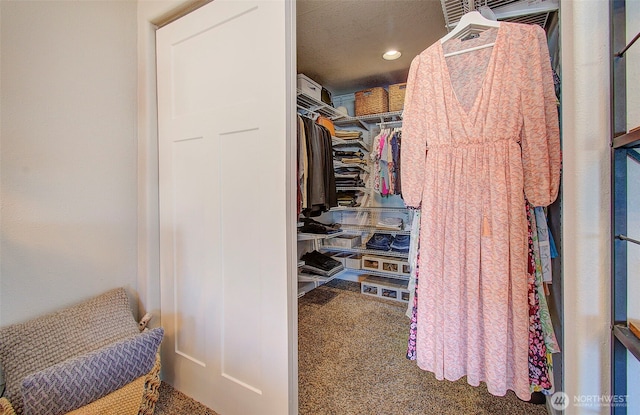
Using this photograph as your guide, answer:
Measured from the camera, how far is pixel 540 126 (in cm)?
81

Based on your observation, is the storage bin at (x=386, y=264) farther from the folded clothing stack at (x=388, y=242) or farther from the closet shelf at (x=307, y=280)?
the closet shelf at (x=307, y=280)

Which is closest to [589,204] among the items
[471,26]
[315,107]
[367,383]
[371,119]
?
[471,26]

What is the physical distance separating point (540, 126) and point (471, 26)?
486mm

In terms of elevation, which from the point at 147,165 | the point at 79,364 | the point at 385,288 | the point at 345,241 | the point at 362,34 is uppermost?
A: the point at 362,34

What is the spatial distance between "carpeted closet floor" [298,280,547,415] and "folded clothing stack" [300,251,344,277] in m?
0.45

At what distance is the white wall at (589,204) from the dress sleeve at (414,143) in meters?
0.44

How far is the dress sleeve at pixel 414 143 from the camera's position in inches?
39.5

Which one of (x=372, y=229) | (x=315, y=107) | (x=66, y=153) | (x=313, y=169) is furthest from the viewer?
(x=372, y=229)

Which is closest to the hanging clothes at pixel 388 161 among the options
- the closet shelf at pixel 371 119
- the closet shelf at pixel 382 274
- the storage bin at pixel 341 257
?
the closet shelf at pixel 371 119

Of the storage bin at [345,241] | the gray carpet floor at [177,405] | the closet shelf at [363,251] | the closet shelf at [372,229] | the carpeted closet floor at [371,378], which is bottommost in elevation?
the carpeted closet floor at [371,378]

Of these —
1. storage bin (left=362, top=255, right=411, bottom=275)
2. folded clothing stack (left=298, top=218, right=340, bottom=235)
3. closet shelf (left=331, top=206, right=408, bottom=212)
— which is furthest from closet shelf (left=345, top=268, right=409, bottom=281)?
closet shelf (left=331, top=206, right=408, bottom=212)

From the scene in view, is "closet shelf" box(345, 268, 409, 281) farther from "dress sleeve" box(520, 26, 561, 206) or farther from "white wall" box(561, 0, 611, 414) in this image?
"white wall" box(561, 0, 611, 414)

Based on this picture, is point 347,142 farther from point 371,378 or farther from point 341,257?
point 371,378

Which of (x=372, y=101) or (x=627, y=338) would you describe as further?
(x=372, y=101)
